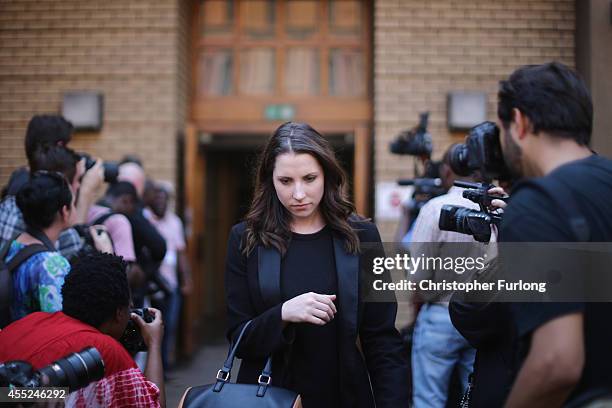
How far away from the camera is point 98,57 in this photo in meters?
7.46

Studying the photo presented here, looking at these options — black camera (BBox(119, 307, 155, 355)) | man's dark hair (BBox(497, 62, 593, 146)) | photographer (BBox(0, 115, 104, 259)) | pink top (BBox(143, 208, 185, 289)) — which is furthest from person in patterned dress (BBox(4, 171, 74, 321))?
pink top (BBox(143, 208, 185, 289))

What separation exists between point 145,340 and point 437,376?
1911 mm

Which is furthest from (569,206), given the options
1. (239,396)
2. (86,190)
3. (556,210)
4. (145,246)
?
(145,246)

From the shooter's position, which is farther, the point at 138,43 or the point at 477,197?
the point at 138,43

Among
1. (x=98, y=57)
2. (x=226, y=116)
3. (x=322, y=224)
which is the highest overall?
(x=98, y=57)

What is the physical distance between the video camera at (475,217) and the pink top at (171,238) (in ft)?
14.2

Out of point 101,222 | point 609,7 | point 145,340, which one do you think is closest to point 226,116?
point 101,222

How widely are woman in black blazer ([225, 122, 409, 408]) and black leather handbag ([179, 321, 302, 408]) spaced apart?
0.16 m

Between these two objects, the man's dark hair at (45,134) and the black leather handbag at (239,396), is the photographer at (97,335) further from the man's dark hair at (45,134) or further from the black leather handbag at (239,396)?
the man's dark hair at (45,134)

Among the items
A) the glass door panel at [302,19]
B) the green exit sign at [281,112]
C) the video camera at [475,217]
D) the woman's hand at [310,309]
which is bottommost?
the woman's hand at [310,309]

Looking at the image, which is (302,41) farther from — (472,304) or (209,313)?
(472,304)

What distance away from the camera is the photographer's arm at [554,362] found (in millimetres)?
1652

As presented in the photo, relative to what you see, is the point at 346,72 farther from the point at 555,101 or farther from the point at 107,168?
the point at 555,101

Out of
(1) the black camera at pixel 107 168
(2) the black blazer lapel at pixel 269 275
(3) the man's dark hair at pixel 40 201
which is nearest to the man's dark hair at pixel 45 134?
(1) the black camera at pixel 107 168
